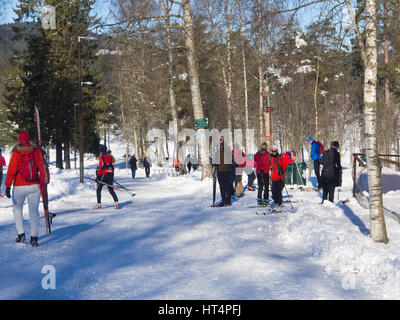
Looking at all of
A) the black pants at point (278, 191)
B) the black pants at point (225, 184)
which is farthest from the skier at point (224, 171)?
the black pants at point (278, 191)

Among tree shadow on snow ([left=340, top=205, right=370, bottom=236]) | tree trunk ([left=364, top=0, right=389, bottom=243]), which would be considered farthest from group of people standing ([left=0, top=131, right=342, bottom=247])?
tree trunk ([left=364, top=0, right=389, bottom=243])

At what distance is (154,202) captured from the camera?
13758mm

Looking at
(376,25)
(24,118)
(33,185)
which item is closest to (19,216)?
(33,185)

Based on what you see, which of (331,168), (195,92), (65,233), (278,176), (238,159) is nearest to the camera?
(65,233)

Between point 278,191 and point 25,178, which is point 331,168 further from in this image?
point 25,178

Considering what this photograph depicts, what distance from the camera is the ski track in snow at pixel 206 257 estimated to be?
15.8ft

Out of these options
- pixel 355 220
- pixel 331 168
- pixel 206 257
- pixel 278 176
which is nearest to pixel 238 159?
pixel 278 176

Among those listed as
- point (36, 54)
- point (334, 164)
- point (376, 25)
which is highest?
point (36, 54)

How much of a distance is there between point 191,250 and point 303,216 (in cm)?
297

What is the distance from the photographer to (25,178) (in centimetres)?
693

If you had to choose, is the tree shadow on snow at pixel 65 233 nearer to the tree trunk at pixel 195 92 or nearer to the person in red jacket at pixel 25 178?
the person in red jacket at pixel 25 178

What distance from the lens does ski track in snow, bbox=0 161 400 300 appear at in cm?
482

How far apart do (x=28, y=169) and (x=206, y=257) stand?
3.32 m
